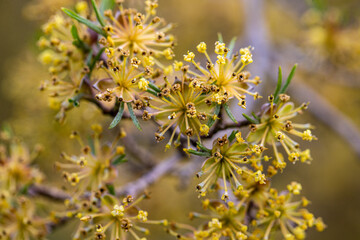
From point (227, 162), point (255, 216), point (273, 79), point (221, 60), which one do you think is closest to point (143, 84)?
point (221, 60)

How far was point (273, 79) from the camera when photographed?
3135 millimetres

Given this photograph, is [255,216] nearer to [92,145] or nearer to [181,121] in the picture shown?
[181,121]

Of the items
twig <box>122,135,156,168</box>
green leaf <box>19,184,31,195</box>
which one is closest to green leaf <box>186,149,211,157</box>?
twig <box>122,135,156,168</box>

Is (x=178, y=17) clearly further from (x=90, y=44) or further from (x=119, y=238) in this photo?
(x=119, y=238)

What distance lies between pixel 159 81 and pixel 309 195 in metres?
2.64

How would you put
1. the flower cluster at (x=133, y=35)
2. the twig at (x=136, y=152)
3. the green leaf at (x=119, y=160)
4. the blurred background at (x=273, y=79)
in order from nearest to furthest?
the flower cluster at (x=133, y=35)
the green leaf at (x=119, y=160)
the twig at (x=136, y=152)
the blurred background at (x=273, y=79)

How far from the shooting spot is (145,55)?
1.36 metres

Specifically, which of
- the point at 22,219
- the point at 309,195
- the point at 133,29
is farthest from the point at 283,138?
the point at 309,195

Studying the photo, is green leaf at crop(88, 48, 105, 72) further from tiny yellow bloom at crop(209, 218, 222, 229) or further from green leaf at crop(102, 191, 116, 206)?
tiny yellow bloom at crop(209, 218, 222, 229)

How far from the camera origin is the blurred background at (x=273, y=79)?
266cm

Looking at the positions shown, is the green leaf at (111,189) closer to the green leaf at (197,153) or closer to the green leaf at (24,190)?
the green leaf at (197,153)

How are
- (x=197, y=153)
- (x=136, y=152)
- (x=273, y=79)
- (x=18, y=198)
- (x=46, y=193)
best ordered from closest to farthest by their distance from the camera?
(x=197, y=153), (x=18, y=198), (x=46, y=193), (x=136, y=152), (x=273, y=79)

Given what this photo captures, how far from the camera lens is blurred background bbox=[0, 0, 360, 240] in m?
2.66

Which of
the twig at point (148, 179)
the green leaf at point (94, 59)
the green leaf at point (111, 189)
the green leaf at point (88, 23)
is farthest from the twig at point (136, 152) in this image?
the green leaf at point (88, 23)
